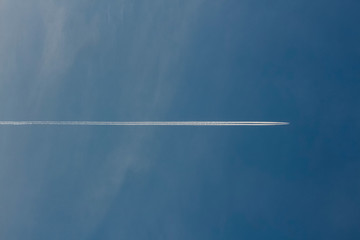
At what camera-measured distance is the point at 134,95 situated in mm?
2119

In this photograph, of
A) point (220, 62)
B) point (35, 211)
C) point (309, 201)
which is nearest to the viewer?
point (309, 201)

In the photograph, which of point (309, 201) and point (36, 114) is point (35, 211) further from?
point (309, 201)

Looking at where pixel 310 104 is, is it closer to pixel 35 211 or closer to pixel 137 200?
pixel 137 200

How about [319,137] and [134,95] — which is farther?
[134,95]

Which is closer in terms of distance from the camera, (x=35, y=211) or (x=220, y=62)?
(x=220, y=62)

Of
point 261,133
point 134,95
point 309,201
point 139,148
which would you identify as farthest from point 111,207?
point 309,201

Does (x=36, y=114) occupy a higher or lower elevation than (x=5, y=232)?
higher

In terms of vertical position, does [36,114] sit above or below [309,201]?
above

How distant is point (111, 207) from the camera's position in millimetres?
2105

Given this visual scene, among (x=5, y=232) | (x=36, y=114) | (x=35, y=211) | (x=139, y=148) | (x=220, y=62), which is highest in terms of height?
(x=220, y=62)

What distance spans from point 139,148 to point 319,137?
3.50 ft

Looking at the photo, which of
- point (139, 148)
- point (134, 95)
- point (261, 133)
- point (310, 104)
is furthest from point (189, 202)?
point (310, 104)

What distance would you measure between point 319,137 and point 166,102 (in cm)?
92

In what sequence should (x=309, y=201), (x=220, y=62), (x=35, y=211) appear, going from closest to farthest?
(x=309, y=201) < (x=220, y=62) < (x=35, y=211)
